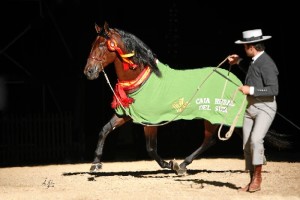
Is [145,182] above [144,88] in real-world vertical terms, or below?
below

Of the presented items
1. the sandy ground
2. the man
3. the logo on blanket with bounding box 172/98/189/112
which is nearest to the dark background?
the sandy ground

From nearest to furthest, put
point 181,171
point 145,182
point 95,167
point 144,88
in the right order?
1. point 145,182
2. point 95,167
3. point 144,88
4. point 181,171

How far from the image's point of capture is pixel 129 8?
1331 cm

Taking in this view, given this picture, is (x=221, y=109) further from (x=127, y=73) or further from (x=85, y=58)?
(x=85, y=58)

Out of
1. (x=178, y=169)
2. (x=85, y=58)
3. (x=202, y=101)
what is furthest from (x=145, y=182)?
(x=85, y=58)

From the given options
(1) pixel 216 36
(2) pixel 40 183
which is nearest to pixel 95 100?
(1) pixel 216 36

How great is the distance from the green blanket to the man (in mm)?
1457

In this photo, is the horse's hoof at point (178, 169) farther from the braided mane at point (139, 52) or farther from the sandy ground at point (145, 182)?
the braided mane at point (139, 52)

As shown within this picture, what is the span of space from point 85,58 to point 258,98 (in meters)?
6.52

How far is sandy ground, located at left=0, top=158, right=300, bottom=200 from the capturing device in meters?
7.06

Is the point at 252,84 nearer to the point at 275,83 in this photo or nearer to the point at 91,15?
the point at 275,83

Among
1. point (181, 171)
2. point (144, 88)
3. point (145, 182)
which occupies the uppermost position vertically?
point (144, 88)

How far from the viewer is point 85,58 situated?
13141 millimetres

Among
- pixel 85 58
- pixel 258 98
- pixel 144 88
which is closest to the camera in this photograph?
pixel 258 98
